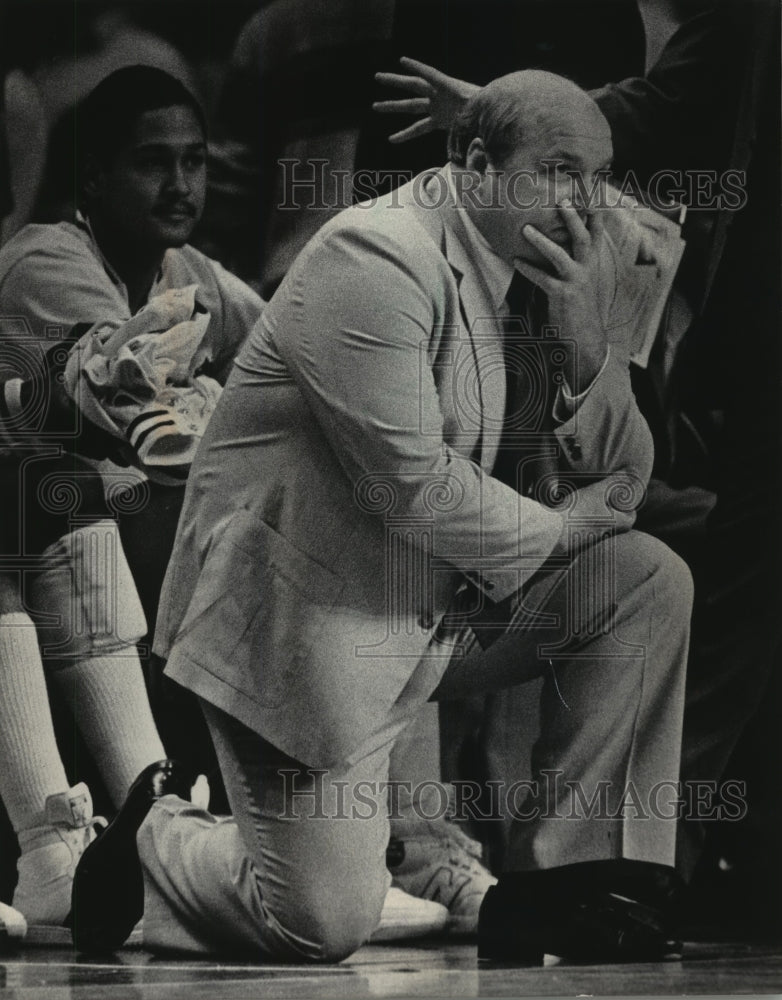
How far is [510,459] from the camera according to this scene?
4648 millimetres

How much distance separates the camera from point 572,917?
15.1 ft

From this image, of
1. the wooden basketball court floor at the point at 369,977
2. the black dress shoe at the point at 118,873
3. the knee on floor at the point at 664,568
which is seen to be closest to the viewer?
the wooden basketball court floor at the point at 369,977

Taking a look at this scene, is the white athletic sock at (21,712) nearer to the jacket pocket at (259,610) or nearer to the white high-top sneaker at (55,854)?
the white high-top sneaker at (55,854)

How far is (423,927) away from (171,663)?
3.83ft

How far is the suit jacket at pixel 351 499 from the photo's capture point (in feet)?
14.8

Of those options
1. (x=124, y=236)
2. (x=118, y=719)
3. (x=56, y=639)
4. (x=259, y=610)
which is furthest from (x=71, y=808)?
(x=124, y=236)

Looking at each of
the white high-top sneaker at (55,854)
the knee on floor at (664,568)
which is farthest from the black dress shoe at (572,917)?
the white high-top sneaker at (55,854)

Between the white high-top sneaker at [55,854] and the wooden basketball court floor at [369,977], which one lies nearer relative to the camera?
the wooden basketball court floor at [369,977]

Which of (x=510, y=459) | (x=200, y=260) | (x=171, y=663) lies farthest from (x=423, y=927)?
(x=200, y=260)

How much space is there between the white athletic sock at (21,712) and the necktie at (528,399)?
5.44 feet

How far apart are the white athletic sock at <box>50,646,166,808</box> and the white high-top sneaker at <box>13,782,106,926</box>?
4.5 inches

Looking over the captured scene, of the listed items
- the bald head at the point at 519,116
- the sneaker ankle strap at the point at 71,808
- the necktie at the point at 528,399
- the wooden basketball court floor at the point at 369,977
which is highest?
the bald head at the point at 519,116

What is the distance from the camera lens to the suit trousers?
14.7 feet

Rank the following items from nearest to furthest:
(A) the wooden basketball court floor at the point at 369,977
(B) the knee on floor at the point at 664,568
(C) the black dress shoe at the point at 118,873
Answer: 1. (A) the wooden basketball court floor at the point at 369,977
2. (C) the black dress shoe at the point at 118,873
3. (B) the knee on floor at the point at 664,568
